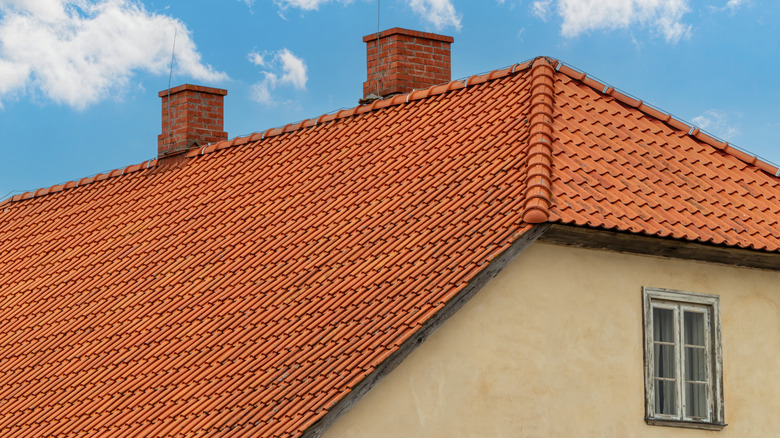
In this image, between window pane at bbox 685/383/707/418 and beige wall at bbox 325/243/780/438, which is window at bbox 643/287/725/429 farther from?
beige wall at bbox 325/243/780/438

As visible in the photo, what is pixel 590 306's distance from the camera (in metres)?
14.0

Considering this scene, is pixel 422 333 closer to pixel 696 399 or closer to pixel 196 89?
pixel 696 399

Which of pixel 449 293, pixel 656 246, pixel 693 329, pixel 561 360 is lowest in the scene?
pixel 561 360

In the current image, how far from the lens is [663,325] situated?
1453 cm

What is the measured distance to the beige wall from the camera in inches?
510

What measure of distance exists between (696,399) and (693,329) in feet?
2.47

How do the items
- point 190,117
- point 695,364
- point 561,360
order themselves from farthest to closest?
point 190,117, point 695,364, point 561,360

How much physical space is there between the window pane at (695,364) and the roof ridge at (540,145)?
2552mm

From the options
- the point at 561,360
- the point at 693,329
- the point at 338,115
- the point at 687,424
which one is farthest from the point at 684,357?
the point at 338,115

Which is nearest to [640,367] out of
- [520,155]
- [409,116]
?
[520,155]

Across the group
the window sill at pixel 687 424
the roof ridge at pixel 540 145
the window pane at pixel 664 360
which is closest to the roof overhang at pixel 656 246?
the roof ridge at pixel 540 145

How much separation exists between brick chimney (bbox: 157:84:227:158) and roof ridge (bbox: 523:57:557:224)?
769cm

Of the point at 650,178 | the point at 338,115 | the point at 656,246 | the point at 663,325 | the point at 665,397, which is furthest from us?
the point at 338,115

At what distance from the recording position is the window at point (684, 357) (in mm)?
14336
